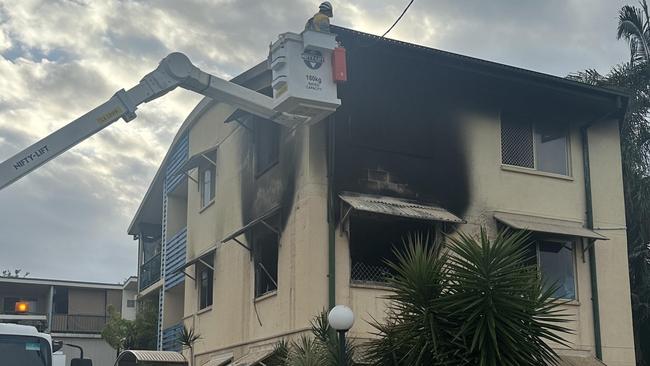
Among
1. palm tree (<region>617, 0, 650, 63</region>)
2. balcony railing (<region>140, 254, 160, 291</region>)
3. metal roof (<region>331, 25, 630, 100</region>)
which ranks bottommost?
balcony railing (<region>140, 254, 160, 291</region>)

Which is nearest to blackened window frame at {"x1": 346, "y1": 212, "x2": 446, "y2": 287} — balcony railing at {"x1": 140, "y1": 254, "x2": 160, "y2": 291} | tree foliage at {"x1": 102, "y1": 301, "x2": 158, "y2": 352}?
balcony railing at {"x1": 140, "y1": 254, "x2": 160, "y2": 291}

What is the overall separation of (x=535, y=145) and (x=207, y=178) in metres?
9.26

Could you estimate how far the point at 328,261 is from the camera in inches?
615

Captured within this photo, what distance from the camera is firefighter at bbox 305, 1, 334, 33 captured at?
13.8m

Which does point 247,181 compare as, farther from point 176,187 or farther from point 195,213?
point 176,187

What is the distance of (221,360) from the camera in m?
19.0

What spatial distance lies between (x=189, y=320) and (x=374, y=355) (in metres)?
11.6

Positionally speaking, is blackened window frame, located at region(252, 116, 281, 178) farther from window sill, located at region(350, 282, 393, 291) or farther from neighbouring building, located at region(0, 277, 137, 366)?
neighbouring building, located at region(0, 277, 137, 366)

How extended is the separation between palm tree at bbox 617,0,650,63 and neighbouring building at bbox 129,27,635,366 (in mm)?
6887

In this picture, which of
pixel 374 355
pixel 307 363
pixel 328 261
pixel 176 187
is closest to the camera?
pixel 374 355

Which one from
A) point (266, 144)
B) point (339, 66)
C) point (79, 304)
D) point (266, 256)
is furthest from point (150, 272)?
point (339, 66)

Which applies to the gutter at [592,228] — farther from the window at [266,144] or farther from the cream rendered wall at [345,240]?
the window at [266,144]

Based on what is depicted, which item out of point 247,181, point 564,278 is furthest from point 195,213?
point 564,278

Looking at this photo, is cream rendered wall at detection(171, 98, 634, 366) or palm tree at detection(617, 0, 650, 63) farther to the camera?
palm tree at detection(617, 0, 650, 63)
